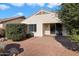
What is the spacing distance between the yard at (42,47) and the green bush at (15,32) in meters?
0.17

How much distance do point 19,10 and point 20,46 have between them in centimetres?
122

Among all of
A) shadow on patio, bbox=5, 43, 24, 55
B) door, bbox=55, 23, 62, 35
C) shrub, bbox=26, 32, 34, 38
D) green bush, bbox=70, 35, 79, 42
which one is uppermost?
door, bbox=55, 23, 62, 35

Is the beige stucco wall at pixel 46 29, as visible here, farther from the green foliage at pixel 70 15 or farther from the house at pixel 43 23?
the green foliage at pixel 70 15

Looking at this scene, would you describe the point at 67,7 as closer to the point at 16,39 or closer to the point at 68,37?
the point at 68,37

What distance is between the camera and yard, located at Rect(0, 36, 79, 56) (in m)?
10.1

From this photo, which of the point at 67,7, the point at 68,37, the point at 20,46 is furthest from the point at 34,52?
the point at 67,7

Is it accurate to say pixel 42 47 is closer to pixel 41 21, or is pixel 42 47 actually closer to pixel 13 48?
pixel 41 21

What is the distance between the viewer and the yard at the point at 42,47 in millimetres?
10078

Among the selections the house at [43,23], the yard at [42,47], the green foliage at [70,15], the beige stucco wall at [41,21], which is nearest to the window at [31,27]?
the house at [43,23]

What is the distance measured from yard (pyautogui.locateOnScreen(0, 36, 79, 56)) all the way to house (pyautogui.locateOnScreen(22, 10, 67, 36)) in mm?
217

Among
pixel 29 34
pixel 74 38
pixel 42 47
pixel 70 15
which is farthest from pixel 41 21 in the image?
pixel 74 38

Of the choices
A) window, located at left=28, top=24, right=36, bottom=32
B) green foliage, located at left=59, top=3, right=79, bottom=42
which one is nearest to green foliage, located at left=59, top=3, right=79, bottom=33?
green foliage, located at left=59, top=3, right=79, bottom=42

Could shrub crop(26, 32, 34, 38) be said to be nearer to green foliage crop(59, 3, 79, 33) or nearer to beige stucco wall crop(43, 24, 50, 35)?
beige stucco wall crop(43, 24, 50, 35)

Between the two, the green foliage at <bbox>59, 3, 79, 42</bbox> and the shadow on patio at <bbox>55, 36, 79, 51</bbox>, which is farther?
the shadow on patio at <bbox>55, 36, 79, 51</bbox>
